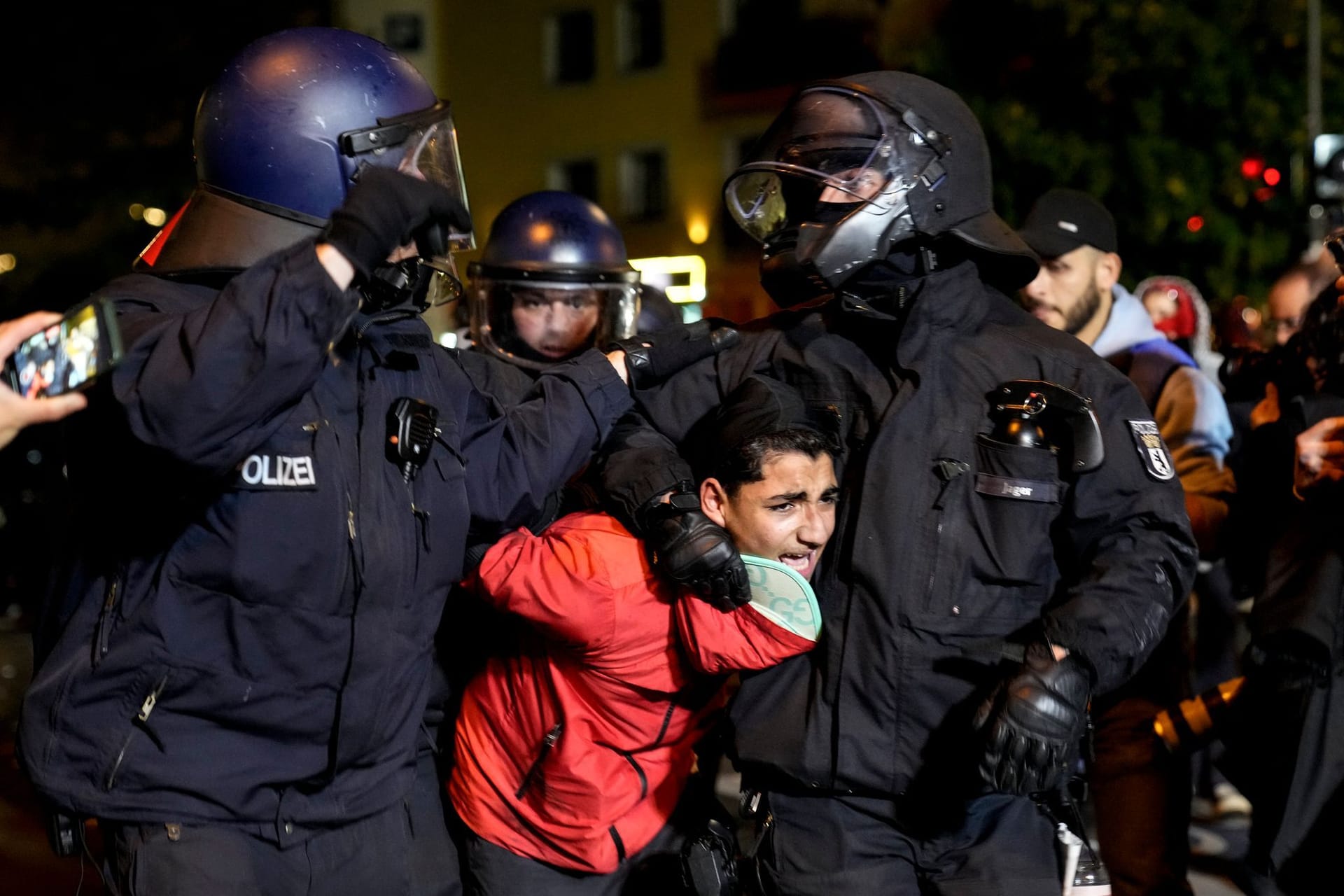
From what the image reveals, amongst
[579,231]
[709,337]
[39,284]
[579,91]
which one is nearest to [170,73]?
[39,284]

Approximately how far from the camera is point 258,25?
1889cm

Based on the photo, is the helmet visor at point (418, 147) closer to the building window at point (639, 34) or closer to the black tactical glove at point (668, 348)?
the black tactical glove at point (668, 348)

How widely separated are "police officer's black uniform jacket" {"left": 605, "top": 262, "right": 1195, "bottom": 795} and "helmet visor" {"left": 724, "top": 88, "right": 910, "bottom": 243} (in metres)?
0.35

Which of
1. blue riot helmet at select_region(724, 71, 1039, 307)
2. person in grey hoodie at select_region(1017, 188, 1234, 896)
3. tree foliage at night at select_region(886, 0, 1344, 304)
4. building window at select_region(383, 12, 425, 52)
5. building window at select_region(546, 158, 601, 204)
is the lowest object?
A: building window at select_region(546, 158, 601, 204)

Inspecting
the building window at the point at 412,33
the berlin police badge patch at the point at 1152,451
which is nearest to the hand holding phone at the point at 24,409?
the berlin police badge patch at the point at 1152,451

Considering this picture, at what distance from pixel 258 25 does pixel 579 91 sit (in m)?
9.50

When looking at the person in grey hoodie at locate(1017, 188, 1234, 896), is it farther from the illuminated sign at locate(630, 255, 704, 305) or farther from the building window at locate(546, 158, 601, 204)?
the building window at locate(546, 158, 601, 204)

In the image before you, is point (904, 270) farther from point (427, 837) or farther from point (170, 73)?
point (170, 73)

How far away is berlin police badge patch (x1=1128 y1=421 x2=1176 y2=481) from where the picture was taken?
276cm

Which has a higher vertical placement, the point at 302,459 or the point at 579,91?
the point at 302,459

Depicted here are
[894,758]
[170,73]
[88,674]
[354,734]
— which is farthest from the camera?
[170,73]

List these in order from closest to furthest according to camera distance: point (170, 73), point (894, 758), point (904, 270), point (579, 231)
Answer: point (894, 758)
point (904, 270)
point (579, 231)
point (170, 73)

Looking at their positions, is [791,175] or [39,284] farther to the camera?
[39,284]

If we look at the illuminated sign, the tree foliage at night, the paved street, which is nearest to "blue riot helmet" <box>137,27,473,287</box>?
the paved street
